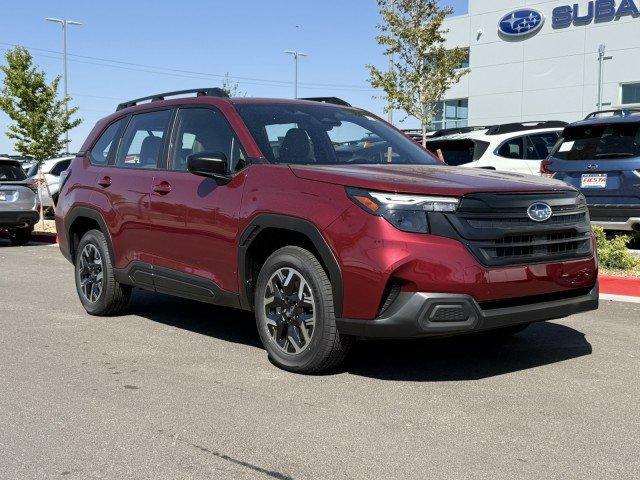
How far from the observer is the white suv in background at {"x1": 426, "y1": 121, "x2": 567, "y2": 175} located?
11961 millimetres

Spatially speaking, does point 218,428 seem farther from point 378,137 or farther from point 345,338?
point 378,137

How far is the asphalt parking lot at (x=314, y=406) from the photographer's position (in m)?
3.37

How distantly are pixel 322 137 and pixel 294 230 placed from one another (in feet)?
3.60

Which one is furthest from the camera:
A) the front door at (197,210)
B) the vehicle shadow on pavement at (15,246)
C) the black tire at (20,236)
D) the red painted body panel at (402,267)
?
the black tire at (20,236)

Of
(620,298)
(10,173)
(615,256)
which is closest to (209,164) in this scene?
(620,298)

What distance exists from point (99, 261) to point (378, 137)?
2.60m

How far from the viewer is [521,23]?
36.1 meters

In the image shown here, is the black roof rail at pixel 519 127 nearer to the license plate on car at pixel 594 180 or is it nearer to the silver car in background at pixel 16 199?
the license plate on car at pixel 594 180

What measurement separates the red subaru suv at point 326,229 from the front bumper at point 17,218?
320 inches

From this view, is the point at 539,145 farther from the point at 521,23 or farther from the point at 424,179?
the point at 521,23

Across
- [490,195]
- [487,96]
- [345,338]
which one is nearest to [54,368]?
[345,338]

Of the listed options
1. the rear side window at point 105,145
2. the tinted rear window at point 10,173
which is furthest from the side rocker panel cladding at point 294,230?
the tinted rear window at point 10,173

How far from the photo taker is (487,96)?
37.8m

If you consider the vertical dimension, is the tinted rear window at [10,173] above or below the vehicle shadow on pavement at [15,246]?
above
